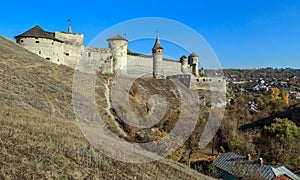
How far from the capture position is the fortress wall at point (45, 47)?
33.5 metres

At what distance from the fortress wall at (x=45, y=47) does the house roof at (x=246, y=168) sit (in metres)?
23.5

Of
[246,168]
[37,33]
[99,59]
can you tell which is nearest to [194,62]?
[99,59]

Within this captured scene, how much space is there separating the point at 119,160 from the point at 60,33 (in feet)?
101

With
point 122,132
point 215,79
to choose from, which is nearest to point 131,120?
point 122,132

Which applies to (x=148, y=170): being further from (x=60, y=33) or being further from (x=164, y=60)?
(x=164, y=60)

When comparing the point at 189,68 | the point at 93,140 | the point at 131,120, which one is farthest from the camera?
the point at 189,68

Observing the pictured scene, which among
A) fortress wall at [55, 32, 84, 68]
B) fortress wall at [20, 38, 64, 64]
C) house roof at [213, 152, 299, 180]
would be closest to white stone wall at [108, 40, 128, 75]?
fortress wall at [55, 32, 84, 68]

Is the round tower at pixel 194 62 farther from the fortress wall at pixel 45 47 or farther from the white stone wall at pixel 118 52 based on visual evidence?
the fortress wall at pixel 45 47

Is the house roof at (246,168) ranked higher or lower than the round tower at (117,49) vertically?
lower

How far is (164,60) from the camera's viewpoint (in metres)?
50.1

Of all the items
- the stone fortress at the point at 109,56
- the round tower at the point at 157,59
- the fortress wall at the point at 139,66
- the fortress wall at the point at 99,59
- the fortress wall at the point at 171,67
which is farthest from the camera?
the fortress wall at the point at 171,67

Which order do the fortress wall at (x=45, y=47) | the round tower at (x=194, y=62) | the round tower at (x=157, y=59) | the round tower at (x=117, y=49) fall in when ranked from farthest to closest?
the round tower at (x=194, y=62)
the round tower at (x=157, y=59)
the round tower at (x=117, y=49)
the fortress wall at (x=45, y=47)

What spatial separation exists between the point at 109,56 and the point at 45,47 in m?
9.16

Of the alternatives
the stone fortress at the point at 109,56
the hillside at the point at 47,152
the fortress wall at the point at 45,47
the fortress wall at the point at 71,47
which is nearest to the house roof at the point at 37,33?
the stone fortress at the point at 109,56
